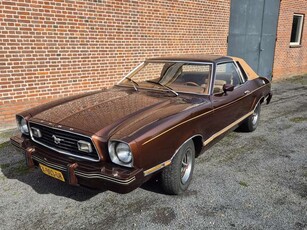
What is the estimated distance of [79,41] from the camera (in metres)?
5.94

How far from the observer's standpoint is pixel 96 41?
20.3ft

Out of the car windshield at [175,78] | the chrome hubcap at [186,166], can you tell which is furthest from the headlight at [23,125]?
the chrome hubcap at [186,166]

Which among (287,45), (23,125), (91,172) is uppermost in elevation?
(287,45)

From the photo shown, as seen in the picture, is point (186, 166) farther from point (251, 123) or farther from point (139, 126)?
point (251, 123)

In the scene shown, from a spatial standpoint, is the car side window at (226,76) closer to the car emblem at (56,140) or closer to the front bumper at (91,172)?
the front bumper at (91,172)

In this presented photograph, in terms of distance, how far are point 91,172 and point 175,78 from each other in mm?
2028

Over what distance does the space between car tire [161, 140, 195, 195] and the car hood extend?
0.45 m

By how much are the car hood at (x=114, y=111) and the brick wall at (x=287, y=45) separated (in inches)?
382

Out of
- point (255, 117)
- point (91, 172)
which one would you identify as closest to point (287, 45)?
point (255, 117)

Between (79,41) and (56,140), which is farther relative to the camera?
(79,41)

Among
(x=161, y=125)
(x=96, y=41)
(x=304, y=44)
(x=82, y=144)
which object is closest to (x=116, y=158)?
(x=82, y=144)

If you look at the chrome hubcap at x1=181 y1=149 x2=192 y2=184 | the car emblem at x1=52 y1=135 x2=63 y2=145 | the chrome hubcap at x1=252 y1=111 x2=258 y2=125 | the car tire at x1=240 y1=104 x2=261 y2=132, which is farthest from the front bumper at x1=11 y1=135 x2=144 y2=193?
the chrome hubcap at x1=252 y1=111 x2=258 y2=125

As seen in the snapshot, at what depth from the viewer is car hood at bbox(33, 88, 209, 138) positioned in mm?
2705

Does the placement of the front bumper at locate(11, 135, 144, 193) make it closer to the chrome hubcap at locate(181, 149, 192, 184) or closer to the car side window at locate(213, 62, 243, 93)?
the chrome hubcap at locate(181, 149, 192, 184)
